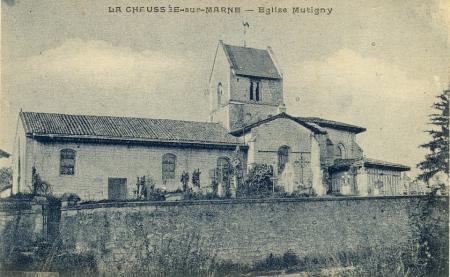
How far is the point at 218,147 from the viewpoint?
80.4ft

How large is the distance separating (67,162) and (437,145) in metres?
13.4

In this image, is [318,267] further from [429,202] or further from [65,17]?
[65,17]

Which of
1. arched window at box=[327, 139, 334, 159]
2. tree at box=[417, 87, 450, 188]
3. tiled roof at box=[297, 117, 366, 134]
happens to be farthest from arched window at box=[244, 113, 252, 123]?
tree at box=[417, 87, 450, 188]

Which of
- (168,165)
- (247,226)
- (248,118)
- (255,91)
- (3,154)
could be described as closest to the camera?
(3,154)

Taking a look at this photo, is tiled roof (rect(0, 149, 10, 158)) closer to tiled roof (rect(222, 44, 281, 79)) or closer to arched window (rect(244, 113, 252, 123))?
arched window (rect(244, 113, 252, 123))

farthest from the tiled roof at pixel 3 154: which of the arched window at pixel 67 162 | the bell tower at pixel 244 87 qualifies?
the bell tower at pixel 244 87

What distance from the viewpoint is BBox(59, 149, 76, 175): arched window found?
21688 mm

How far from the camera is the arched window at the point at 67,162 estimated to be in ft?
71.2

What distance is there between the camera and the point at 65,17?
15680 mm

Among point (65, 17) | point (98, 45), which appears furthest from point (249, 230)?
point (65, 17)

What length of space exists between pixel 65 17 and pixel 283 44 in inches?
254

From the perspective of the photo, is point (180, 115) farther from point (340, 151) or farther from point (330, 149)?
point (340, 151)

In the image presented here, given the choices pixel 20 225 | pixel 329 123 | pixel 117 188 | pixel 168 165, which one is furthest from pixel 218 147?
pixel 20 225

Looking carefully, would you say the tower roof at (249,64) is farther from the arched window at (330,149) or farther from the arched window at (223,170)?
the arched window at (223,170)
